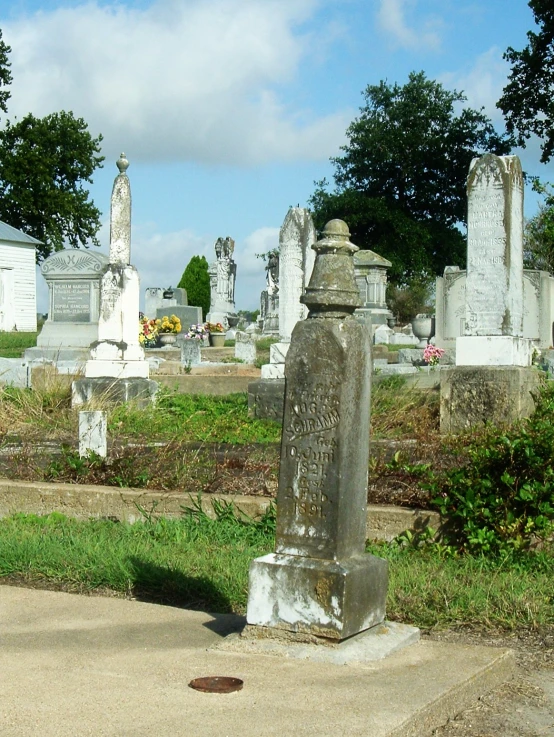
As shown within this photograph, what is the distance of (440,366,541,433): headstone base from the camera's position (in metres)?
10.6

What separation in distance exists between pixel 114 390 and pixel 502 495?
296 inches

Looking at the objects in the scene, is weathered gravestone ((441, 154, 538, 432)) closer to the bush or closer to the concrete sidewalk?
the bush

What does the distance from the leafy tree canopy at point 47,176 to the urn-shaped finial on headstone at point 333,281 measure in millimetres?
46605

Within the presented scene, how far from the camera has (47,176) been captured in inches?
1984

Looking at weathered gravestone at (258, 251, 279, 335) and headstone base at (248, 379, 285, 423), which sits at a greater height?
weathered gravestone at (258, 251, 279, 335)

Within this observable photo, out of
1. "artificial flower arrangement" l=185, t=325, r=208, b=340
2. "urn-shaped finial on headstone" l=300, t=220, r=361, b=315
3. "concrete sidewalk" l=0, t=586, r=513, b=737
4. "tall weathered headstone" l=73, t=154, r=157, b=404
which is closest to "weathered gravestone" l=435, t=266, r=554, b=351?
"artificial flower arrangement" l=185, t=325, r=208, b=340

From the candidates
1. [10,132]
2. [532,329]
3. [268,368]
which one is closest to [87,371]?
[268,368]

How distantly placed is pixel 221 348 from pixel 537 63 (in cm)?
1802

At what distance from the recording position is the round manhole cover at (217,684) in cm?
393

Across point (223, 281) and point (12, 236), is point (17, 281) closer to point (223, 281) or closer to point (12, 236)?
point (12, 236)

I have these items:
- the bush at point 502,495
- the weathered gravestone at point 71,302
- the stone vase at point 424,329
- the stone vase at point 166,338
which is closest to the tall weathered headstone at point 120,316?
the bush at point 502,495

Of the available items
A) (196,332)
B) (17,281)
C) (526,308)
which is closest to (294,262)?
(526,308)

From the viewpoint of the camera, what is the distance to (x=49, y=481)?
826 cm

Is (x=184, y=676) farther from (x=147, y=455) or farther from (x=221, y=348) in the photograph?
(x=221, y=348)
